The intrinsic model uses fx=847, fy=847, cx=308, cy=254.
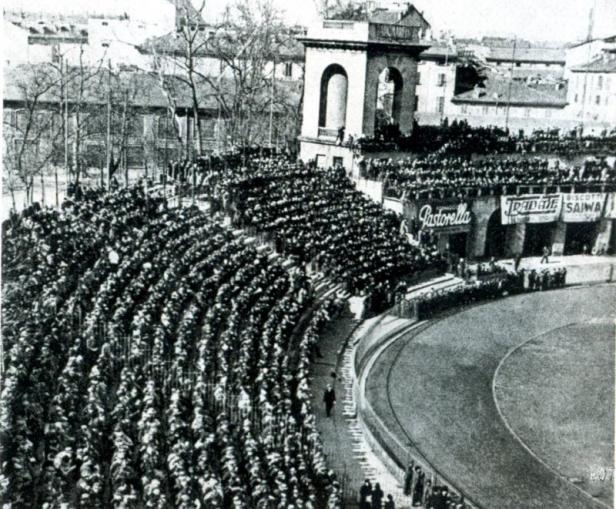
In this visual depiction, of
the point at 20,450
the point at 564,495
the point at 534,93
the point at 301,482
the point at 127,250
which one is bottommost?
the point at 564,495

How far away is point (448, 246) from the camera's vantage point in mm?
48281

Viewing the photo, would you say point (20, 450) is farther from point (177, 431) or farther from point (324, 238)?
point (324, 238)

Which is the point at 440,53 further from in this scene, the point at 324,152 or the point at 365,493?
the point at 365,493

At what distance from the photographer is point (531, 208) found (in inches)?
2012

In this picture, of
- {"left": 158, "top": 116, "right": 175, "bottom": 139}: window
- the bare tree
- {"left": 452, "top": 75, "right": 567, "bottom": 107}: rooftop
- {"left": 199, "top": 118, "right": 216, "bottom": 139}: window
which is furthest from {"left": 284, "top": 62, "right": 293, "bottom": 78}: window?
A: the bare tree

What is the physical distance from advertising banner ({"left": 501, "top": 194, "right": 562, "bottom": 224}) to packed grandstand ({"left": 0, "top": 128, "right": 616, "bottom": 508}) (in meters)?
7.19

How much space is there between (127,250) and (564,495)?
1556 cm

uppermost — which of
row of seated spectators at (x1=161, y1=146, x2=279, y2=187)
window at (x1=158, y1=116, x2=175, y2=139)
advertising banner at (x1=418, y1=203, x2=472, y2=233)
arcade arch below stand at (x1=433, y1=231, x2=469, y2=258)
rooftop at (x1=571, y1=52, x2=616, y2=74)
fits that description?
rooftop at (x1=571, y1=52, x2=616, y2=74)

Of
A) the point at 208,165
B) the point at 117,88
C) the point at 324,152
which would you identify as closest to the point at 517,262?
the point at 324,152

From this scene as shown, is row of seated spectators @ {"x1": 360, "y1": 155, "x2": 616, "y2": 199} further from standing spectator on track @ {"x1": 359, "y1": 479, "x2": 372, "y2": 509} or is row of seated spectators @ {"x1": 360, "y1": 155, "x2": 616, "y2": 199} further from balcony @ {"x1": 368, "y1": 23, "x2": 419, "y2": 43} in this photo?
standing spectator on track @ {"x1": 359, "y1": 479, "x2": 372, "y2": 509}

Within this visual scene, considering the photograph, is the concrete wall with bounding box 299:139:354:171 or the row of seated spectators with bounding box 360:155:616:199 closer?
the row of seated spectators with bounding box 360:155:616:199

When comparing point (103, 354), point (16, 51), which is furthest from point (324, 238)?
point (16, 51)

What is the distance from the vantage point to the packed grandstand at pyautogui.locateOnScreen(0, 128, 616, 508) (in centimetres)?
1828

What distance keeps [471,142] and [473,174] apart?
Result: 4988mm
